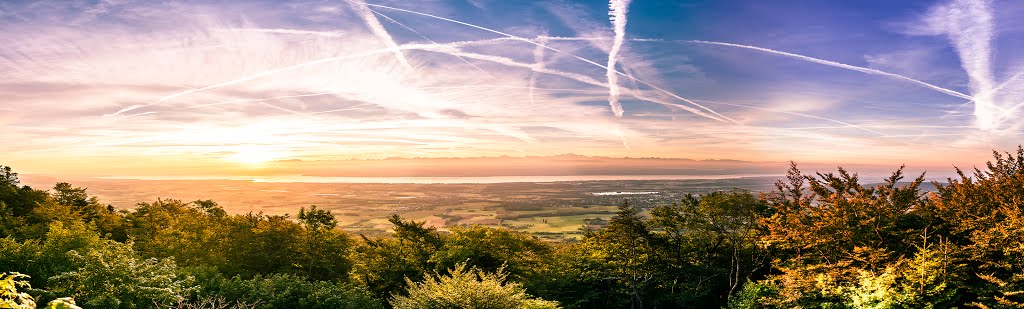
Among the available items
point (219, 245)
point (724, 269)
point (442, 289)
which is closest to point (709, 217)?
point (724, 269)

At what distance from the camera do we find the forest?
2044cm

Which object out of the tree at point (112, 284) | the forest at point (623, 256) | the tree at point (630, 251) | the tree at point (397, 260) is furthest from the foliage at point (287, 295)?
the tree at point (630, 251)

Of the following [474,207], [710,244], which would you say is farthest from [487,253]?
[474,207]

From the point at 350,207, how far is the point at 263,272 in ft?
415

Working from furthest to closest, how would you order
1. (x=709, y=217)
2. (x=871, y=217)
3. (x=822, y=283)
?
(x=709, y=217) < (x=871, y=217) < (x=822, y=283)

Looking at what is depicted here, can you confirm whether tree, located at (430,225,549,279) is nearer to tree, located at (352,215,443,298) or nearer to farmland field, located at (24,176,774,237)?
tree, located at (352,215,443,298)

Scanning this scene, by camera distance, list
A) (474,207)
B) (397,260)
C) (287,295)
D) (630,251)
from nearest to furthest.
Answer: (287,295)
(630,251)
(397,260)
(474,207)

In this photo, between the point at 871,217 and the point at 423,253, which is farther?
the point at 423,253

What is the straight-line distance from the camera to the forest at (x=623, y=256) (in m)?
20.4

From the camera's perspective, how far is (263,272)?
40.3m

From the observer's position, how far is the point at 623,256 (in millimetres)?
34906

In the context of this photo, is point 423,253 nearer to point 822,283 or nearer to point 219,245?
point 219,245

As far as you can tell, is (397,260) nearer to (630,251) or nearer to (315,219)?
(315,219)

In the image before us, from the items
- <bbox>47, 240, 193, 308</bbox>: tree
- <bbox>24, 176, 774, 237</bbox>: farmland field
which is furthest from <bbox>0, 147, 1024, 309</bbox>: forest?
<bbox>24, 176, 774, 237</bbox>: farmland field
